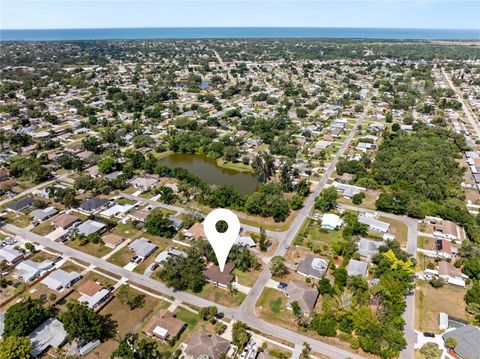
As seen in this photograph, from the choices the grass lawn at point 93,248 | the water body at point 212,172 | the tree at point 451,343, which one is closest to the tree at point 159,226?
the grass lawn at point 93,248

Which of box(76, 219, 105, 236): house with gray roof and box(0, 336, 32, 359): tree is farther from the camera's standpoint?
box(76, 219, 105, 236): house with gray roof

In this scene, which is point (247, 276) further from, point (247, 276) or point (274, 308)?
point (274, 308)

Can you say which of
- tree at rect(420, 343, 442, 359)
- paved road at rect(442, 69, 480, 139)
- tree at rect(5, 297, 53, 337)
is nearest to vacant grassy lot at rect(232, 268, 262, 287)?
tree at rect(420, 343, 442, 359)

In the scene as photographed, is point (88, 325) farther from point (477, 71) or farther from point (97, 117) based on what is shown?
point (477, 71)

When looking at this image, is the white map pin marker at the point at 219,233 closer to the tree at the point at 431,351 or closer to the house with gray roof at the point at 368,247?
the house with gray roof at the point at 368,247

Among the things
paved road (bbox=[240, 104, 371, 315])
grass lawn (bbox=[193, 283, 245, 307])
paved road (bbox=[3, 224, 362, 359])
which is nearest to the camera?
paved road (bbox=[3, 224, 362, 359])

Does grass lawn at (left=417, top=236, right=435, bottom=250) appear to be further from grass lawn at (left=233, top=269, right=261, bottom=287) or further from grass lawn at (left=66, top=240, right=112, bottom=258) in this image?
grass lawn at (left=66, top=240, right=112, bottom=258)
